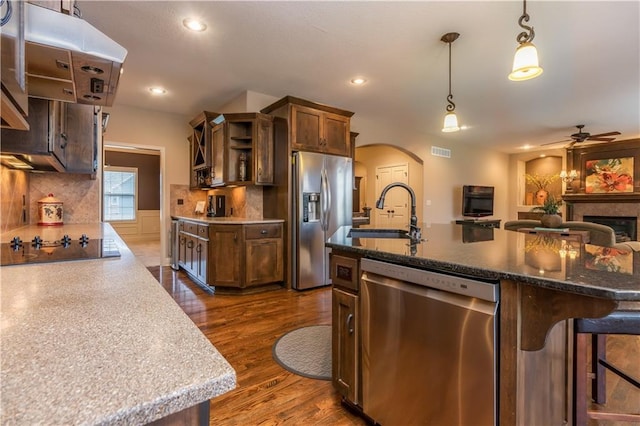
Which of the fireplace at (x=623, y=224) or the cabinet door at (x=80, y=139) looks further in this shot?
the fireplace at (x=623, y=224)

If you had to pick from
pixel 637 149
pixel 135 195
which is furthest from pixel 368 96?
pixel 135 195

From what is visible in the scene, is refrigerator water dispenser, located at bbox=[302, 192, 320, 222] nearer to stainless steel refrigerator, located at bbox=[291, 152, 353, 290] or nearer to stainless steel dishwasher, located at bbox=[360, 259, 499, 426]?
stainless steel refrigerator, located at bbox=[291, 152, 353, 290]

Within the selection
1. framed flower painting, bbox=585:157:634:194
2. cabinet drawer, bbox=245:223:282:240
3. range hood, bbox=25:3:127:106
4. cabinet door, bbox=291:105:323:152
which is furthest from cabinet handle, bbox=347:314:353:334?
framed flower painting, bbox=585:157:634:194

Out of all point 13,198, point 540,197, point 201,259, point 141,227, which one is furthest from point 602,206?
point 141,227

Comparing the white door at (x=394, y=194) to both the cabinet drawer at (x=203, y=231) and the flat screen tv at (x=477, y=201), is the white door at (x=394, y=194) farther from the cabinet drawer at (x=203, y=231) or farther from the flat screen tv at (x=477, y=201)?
the cabinet drawer at (x=203, y=231)

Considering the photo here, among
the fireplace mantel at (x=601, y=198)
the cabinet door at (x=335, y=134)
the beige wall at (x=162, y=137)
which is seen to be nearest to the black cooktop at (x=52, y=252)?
the cabinet door at (x=335, y=134)

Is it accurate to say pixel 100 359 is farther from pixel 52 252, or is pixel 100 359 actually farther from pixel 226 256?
pixel 226 256

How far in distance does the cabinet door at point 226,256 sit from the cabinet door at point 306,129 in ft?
4.32

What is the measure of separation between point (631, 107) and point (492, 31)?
4.08 m

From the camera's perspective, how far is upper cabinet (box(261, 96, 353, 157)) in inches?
156

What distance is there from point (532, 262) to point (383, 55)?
281 centimetres

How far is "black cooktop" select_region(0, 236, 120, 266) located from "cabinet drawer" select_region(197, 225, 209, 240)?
2142 millimetres

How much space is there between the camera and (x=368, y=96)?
4500 mm

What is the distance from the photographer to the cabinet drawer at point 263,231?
3.78m
